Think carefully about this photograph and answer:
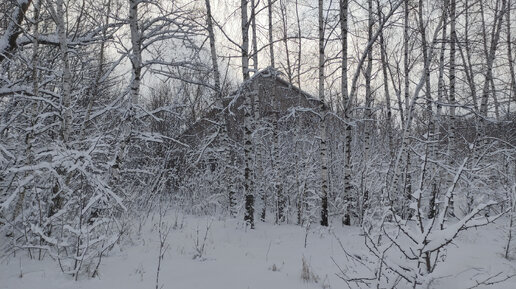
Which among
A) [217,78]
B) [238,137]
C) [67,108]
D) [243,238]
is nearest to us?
[67,108]

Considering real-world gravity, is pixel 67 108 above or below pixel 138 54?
below

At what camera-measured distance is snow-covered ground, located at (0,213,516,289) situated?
146 inches

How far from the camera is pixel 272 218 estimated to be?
1084 cm

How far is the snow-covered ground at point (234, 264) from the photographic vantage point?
371cm

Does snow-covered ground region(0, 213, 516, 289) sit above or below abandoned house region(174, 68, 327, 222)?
below

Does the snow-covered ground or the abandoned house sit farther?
the abandoned house

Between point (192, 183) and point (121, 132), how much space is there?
20.6ft

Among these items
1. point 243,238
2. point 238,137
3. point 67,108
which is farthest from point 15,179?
point 238,137

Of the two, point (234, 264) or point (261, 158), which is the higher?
point (261, 158)

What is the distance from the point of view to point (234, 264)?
16.6ft

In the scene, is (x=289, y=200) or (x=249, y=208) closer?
(x=249, y=208)

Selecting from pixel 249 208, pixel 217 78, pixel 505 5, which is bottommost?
pixel 249 208

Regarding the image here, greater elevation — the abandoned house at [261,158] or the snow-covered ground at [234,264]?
the abandoned house at [261,158]

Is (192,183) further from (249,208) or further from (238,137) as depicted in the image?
(249,208)
